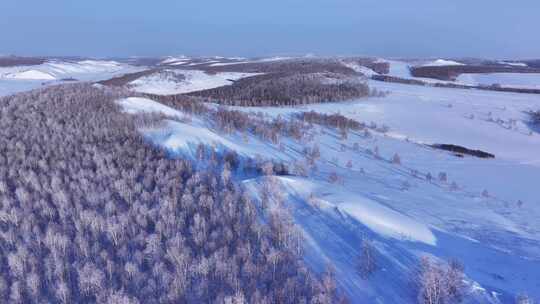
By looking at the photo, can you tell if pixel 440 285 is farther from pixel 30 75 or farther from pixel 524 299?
pixel 30 75

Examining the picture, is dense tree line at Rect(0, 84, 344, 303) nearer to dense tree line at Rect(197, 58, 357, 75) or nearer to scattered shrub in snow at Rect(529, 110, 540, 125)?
scattered shrub in snow at Rect(529, 110, 540, 125)

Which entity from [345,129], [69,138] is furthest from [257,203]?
[345,129]

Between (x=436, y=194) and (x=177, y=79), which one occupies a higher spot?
(x=177, y=79)

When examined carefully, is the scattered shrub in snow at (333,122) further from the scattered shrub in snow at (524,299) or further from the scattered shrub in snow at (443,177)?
the scattered shrub in snow at (524,299)

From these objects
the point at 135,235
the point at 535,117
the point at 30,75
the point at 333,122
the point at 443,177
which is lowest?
the point at 443,177

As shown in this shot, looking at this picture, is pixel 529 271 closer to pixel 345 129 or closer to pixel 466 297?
pixel 466 297

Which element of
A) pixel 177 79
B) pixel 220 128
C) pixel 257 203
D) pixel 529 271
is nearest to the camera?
pixel 529 271

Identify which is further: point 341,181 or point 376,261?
point 341,181

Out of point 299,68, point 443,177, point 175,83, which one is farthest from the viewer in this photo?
point 299,68

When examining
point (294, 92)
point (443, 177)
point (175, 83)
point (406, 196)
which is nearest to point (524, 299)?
point (406, 196)
